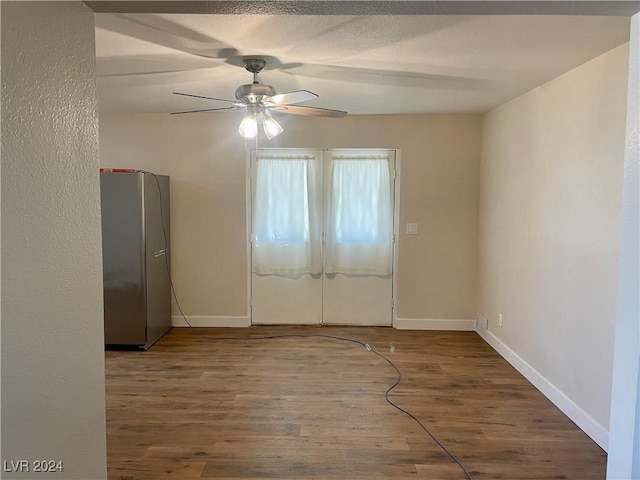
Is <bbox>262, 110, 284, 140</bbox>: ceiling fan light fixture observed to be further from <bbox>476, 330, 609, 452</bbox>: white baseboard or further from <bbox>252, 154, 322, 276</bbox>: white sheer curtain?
<bbox>476, 330, 609, 452</bbox>: white baseboard

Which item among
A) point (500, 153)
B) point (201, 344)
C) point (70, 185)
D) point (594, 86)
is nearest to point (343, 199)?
point (500, 153)

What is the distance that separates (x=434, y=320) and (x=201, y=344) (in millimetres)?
2504

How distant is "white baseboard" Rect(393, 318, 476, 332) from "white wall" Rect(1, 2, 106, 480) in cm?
367

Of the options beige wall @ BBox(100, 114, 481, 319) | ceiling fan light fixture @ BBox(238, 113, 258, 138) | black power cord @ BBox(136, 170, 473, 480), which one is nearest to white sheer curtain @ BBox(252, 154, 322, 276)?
beige wall @ BBox(100, 114, 481, 319)

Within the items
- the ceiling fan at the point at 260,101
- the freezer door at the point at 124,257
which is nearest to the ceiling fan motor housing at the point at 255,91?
the ceiling fan at the point at 260,101

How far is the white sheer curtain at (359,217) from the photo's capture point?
4504 millimetres

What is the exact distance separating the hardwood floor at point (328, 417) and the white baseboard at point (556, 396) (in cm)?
5

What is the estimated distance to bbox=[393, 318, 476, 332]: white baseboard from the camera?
179 inches

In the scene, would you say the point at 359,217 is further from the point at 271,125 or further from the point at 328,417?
the point at 328,417

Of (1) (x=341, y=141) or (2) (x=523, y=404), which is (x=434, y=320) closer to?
(2) (x=523, y=404)

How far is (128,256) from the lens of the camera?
3.81m

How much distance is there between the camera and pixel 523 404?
2.92 m

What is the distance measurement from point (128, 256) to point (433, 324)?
3.23m

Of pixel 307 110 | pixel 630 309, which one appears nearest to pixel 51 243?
pixel 630 309
